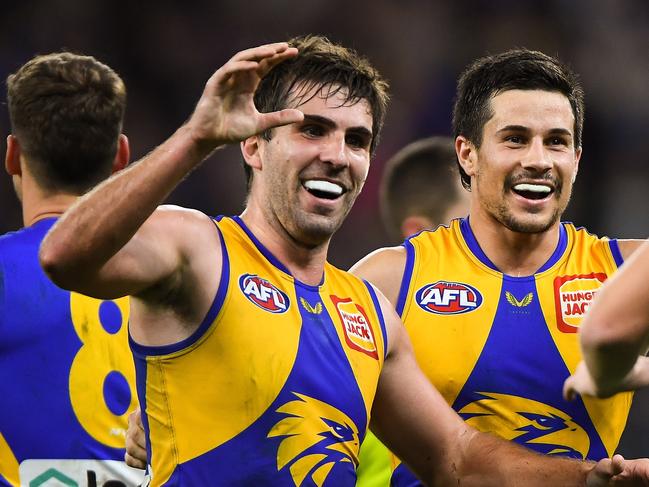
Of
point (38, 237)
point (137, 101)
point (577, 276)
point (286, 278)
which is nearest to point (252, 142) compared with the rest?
point (286, 278)

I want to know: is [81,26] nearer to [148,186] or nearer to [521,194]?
[521,194]

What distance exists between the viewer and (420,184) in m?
6.93

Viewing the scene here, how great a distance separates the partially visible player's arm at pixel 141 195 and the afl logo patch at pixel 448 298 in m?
1.54

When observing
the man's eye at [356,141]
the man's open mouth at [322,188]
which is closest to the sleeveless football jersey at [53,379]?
the man's open mouth at [322,188]

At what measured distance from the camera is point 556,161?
4.47 m

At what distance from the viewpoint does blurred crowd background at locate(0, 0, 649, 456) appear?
9516 millimetres

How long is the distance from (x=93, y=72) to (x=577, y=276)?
206 centimetres

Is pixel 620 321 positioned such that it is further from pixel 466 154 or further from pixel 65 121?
pixel 65 121

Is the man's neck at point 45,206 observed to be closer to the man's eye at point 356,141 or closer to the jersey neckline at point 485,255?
the man's eye at point 356,141

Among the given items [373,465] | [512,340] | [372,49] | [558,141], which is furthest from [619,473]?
[372,49]

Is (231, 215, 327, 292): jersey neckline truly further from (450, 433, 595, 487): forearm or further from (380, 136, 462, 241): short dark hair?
(380, 136, 462, 241): short dark hair

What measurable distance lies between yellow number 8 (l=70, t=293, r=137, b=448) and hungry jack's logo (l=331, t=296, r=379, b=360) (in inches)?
32.7

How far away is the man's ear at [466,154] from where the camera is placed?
475 centimetres

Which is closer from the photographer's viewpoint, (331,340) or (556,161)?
(331,340)
